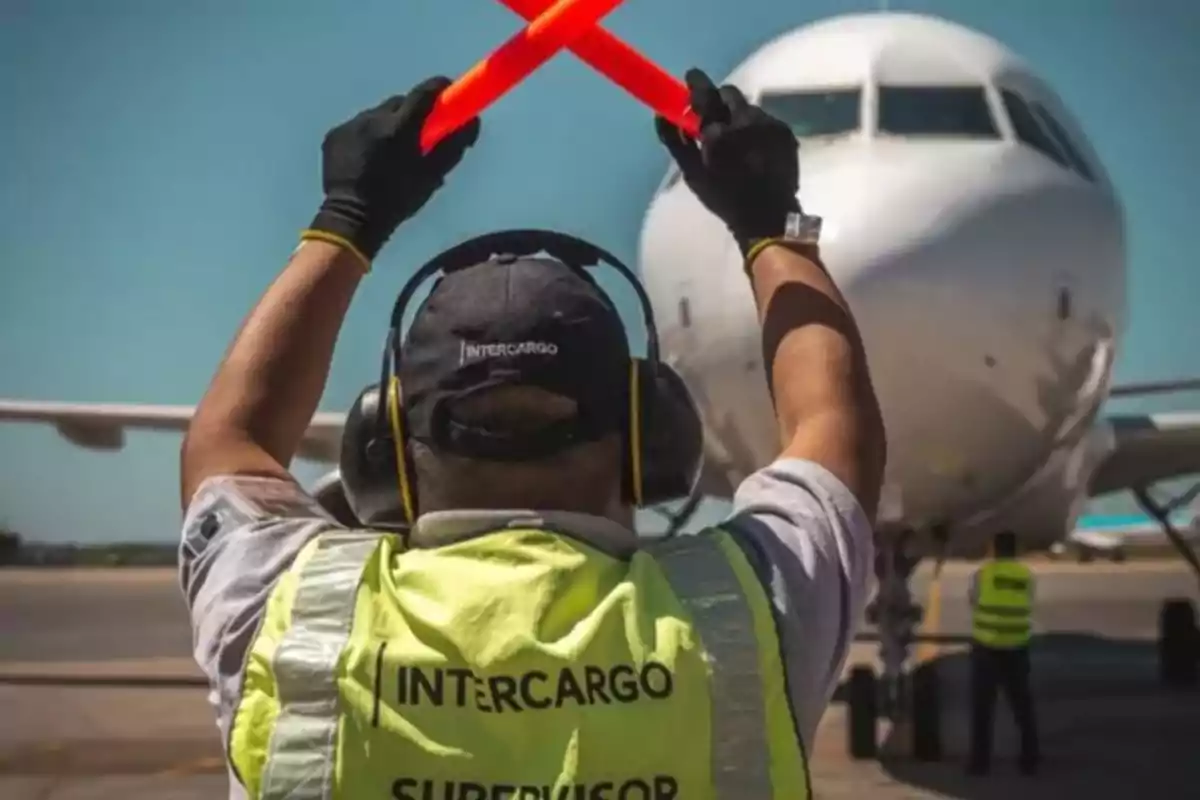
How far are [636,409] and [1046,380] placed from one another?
5035 millimetres

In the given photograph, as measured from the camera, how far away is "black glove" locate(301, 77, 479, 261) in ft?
5.61

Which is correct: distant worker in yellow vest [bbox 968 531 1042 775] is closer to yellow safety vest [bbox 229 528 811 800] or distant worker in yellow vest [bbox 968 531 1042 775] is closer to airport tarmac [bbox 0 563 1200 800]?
airport tarmac [bbox 0 563 1200 800]

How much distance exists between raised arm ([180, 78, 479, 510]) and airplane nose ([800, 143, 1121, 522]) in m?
3.91

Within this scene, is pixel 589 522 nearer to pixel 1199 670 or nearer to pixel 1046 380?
pixel 1046 380

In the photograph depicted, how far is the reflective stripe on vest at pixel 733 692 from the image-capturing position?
1.29m

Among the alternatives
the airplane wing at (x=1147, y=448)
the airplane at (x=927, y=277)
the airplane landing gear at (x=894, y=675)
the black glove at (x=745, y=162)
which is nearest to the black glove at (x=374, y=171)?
the black glove at (x=745, y=162)

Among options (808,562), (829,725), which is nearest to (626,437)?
(808,562)

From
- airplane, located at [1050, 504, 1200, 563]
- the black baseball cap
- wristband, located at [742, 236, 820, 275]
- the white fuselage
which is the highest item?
wristband, located at [742, 236, 820, 275]

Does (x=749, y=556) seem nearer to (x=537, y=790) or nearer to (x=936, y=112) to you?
(x=537, y=790)

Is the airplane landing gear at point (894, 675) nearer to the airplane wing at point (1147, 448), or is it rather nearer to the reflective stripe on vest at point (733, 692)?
the airplane wing at point (1147, 448)

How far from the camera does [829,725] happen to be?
9664 mm

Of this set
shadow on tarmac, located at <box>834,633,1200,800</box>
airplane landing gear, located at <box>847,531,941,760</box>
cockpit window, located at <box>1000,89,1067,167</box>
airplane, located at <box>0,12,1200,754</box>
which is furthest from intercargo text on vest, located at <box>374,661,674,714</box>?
airplane landing gear, located at <box>847,531,941,760</box>

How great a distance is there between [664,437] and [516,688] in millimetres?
398

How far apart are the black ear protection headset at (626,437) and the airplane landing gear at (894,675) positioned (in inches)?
232
